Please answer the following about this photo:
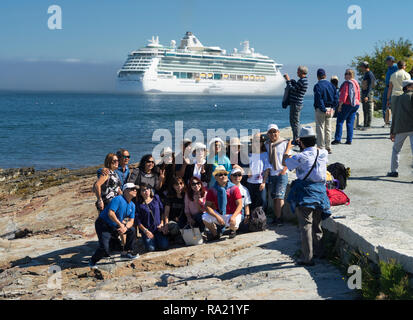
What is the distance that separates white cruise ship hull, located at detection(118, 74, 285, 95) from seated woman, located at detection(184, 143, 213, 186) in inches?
3597

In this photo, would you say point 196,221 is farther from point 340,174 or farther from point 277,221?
point 340,174

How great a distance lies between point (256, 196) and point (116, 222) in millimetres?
2019

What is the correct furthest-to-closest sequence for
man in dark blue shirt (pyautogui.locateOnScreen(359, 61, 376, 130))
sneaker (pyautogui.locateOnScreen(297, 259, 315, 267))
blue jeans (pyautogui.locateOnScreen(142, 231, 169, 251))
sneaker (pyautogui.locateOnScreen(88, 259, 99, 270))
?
man in dark blue shirt (pyautogui.locateOnScreen(359, 61, 376, 130)) → blue jeans (pyautogui.locateOnScreen(142, 231, 169, 251)) → sneaker (pyautogui.locateOnScreen(88, 259, 99, 270)) → sneaker (pyautogui.locateOnScreen(297, 259, 315, 267))

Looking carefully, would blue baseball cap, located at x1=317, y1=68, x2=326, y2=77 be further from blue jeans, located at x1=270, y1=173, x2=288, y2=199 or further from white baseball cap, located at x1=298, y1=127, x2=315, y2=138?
white baseball cap, located at x1=298, y1=127, x2=315, y2=138

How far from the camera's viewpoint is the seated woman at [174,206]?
628 centimetres

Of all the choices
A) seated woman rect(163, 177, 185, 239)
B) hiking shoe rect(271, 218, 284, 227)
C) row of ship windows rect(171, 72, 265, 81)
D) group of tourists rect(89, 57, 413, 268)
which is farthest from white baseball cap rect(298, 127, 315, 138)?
row of ship windows rect(171, 72, 265, 81)

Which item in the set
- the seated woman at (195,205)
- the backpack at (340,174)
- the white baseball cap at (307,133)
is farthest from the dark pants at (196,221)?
the white baseball cap at (307,133)

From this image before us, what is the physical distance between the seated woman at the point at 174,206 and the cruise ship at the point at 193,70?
91600 millimetres

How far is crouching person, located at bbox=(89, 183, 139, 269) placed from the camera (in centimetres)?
586

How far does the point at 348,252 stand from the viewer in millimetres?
4766

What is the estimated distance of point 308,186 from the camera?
15.7 feet

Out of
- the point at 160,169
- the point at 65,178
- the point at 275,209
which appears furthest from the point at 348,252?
the point at 65,178

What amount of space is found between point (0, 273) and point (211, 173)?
3.13 meters
